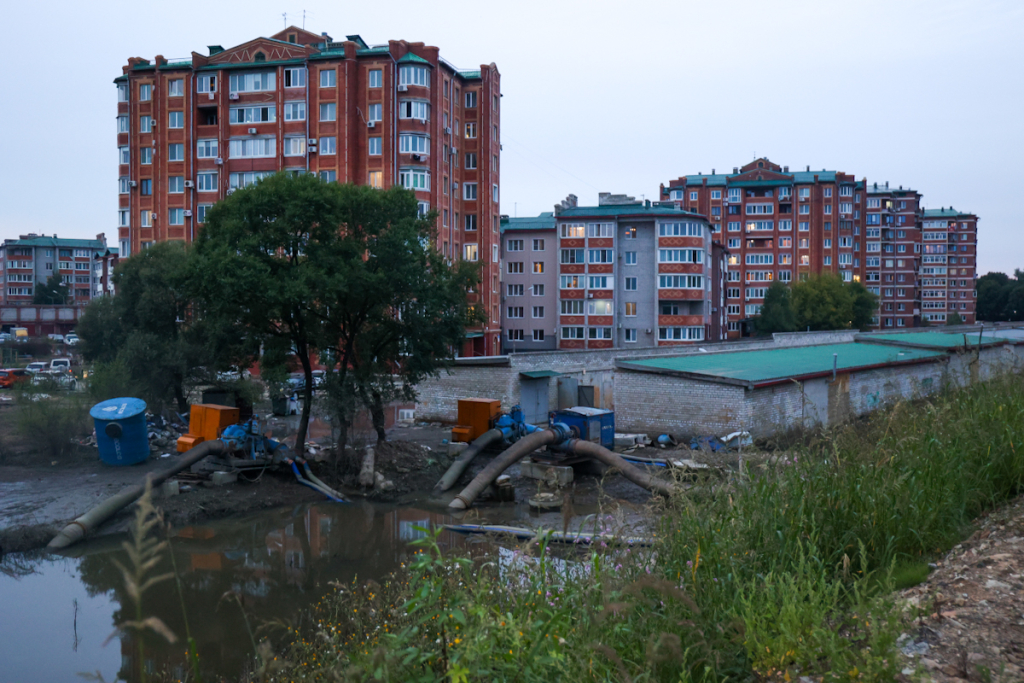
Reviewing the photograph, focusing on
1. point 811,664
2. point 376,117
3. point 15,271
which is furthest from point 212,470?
point 15,271

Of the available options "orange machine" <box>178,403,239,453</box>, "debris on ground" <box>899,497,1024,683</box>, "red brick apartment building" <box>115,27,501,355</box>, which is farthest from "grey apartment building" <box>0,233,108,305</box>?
"debris on ground" <box>899,497,1024,683</box>

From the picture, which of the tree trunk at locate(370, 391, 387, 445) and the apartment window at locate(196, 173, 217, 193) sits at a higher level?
the apartment window at locate(196, 173, 217, 193)

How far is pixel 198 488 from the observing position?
1827 cm

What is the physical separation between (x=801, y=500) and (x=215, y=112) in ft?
170

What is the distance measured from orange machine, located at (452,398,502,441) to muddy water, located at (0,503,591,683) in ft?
19.7

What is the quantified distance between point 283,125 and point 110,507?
36022 millimetres

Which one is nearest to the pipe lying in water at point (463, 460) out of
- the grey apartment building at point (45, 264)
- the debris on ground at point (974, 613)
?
the debris on ground at point (974, 613)

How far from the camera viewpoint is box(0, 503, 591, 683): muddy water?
978 cm

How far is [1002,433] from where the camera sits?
6.03 m

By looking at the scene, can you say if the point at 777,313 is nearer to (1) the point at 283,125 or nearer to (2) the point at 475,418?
(1) the point at 283,125

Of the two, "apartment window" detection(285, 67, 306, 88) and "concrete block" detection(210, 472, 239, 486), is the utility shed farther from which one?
"apartment window" detection(285, 67, 306, 88)

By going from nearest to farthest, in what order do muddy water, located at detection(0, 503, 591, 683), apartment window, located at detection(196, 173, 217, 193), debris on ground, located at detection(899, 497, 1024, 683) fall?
debris on ground, located at detection(899, 497, 1024, 683) → muddy water, located at detection(0, 503, 591, 683) → apartment window, located at detection(196, 173, 217, 193)

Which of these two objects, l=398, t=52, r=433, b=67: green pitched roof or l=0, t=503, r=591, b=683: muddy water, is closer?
l=0, t=503, r=591, b=683: muddy water

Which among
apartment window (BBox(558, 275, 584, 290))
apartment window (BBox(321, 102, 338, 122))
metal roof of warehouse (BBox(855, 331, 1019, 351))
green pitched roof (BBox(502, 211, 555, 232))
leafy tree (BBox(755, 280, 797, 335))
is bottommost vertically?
metal roof of warehouse (BBox(855, 331, 1019, 351))
